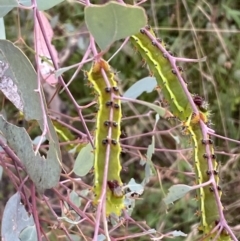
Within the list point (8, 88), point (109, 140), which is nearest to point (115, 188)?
point (109, 140)

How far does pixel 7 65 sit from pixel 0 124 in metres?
0.05

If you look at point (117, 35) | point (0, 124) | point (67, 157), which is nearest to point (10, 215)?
point (0, 124)

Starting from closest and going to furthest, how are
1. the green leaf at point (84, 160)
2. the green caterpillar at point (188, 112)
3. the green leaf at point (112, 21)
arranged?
1. the green leaf at point (112, 21)
2. the green caterpillar at point (188, 112)
3. the green leaf at point (84, 160)

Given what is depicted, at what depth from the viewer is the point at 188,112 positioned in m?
0.50

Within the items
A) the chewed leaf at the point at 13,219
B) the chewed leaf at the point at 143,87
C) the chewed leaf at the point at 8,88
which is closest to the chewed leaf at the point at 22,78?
the chewed leaf at the point at 8,88

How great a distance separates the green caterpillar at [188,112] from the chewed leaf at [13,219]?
17 cm

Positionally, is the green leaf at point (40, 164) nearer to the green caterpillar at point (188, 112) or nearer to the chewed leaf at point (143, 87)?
the green caterpillar at point (188, 112)

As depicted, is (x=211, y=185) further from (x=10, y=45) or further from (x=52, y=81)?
(x=52, y=81)

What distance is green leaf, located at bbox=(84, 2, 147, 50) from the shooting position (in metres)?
0.36

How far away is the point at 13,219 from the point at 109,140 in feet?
0.60

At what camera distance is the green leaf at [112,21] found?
1.17 ft

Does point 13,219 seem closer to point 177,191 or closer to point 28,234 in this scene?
point 28,234

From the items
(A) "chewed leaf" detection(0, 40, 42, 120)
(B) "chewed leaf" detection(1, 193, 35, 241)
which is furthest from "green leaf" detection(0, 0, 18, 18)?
(B) "chewed leaf" detection(1, 193, 35, 241)

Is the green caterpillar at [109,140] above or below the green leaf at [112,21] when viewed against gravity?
below
